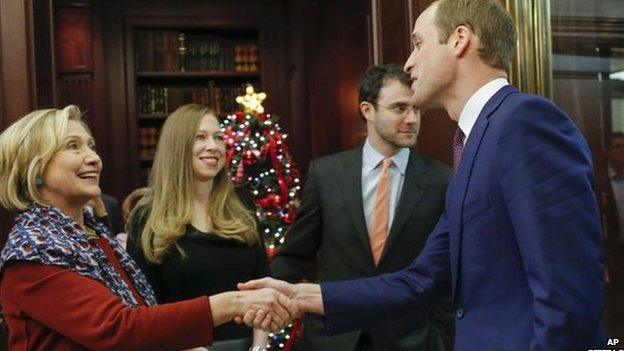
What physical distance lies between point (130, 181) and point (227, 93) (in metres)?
1.17

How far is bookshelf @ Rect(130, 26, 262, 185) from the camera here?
6.91 meters

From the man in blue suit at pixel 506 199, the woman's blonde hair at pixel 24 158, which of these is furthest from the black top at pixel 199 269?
the man in blue suit at pixel 506 199

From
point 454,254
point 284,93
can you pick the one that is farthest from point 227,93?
point 454,254

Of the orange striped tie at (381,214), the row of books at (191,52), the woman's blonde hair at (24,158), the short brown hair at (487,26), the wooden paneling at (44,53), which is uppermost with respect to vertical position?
the row of books at (191,52)

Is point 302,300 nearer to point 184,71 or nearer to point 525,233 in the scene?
A: point 525,233

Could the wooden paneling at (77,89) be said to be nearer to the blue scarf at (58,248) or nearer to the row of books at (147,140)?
the row of books at (147,140)

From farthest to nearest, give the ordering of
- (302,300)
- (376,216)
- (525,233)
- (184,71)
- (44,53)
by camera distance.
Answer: (184,71) → (44,53) → (376,216) → (302,300) → (525,233)

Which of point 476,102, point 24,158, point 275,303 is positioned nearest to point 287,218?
point 275,303

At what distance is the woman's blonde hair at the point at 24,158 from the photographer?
1970mm

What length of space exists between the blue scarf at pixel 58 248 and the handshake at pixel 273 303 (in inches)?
11.3

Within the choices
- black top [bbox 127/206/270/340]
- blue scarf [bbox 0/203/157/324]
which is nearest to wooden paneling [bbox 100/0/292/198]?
black top [bbox 127/206/270/340]

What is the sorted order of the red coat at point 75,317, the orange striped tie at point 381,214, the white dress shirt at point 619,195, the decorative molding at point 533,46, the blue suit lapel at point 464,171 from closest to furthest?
1. the blue suit lapel at point 464,171
2. the red coat at point 75,317
3. the orange striped tie at point 381,214
4. the white dress shirt at point 619,195
5. the decorative molding at point 533,46

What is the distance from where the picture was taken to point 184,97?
7.03m

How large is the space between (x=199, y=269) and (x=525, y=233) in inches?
58.7
